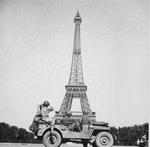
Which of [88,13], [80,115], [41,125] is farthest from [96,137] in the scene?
[88,13]

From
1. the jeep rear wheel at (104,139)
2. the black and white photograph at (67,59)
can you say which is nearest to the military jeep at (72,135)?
the jeep rear wheel at (104,139)

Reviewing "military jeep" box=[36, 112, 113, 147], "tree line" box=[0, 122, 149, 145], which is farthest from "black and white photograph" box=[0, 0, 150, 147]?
"military jeep" box=[36, 112, 113, 147]

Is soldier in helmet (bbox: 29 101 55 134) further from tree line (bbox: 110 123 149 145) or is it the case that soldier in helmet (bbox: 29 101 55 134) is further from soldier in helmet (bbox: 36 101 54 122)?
tree line (bbox: 110 123 149 145)

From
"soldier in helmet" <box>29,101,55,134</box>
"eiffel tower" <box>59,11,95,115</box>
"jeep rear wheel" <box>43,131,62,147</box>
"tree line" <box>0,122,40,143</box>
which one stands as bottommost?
"jeep rear wheel" <box>43,131,62,147</box>

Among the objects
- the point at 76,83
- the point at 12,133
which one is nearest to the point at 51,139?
the point at 12,133

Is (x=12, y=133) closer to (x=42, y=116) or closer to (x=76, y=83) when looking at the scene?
(x=42, y=116)

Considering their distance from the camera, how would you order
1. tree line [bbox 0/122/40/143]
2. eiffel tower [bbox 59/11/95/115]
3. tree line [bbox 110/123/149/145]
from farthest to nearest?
eiffel tower [bbox 59/11/95/115], tree line [bbox 0/122/40/143], tree line [bbox 110/123/149/145]

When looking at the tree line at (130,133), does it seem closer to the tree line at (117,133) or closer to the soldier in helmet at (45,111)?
the tree line at (117,133)
